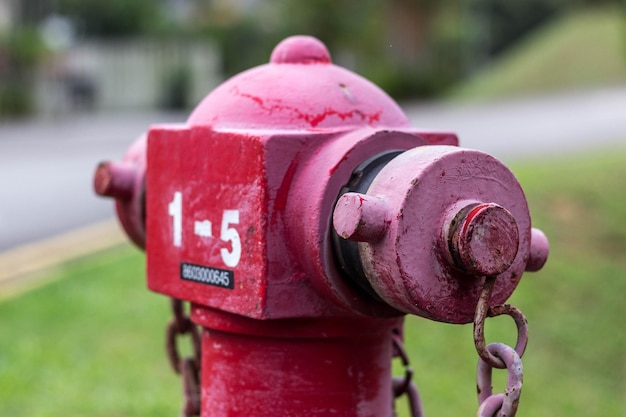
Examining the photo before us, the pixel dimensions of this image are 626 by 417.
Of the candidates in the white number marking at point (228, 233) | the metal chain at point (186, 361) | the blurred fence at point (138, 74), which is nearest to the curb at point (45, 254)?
the metal chain at point (186, 361)

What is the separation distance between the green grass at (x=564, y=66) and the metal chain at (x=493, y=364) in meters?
23.0

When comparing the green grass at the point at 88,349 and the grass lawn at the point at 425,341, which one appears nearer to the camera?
the green grass at the point at 88,349

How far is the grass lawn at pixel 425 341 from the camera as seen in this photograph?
145 inches

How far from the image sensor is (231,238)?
4.71 feet

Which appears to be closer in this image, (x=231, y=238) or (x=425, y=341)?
(x=231, y=238)

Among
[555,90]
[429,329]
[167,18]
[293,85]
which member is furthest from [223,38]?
[293,85]

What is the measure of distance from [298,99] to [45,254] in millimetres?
5134

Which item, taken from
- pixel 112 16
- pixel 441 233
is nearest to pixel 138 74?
pixel 112 16

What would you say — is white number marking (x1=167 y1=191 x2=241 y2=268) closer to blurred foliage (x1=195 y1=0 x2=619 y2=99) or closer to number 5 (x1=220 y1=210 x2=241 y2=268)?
number 5 (x1=220 y1=210 x2=241 y2=268)

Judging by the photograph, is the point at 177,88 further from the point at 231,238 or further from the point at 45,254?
the point at 231,238

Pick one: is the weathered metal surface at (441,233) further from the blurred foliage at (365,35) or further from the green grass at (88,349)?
the blurred foliage at (365,35)

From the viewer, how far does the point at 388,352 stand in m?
1.59

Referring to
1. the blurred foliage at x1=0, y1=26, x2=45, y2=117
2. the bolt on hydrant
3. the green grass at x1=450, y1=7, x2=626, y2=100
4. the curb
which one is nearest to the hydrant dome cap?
the bolt on hydrant

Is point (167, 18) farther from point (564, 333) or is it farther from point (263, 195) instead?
point (263, 195)
